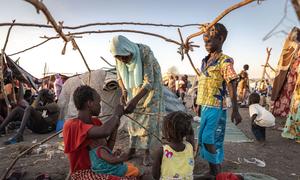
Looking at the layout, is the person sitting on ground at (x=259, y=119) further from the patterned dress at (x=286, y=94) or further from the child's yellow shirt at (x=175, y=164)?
the child's yellow shirt at (x=175, y=164)

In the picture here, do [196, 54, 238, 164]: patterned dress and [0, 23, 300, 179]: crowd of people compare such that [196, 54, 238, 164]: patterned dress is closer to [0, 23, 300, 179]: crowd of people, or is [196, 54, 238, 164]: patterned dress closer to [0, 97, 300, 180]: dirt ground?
[0, 23, 300, 179]: crowd of people

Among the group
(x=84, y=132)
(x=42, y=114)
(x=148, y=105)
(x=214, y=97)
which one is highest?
(x=214, y=97)

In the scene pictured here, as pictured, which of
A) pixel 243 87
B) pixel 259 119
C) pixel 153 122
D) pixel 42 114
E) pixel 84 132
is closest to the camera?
pixel 84 132

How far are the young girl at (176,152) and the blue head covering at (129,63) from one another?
1.32 meters

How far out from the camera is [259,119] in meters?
5.15

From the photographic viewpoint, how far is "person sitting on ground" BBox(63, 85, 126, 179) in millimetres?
2168

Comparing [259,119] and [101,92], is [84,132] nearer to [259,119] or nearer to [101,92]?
[259,119]

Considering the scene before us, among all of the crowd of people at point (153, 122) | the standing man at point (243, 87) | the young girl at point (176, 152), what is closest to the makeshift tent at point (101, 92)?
the crowd of people at point (153, 122)

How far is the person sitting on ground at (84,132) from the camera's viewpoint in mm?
2168

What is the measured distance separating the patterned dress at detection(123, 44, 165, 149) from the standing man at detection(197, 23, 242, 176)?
69cm

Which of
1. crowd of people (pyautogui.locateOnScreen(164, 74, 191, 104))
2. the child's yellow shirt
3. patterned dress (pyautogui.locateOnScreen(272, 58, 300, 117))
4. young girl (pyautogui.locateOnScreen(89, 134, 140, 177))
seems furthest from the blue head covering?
crowd of people (pyautogui.locateOnScreen(164, 74, 191, 104))

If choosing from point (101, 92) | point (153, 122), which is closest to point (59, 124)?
point (101, 92)

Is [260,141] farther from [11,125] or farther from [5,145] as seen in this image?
[11,125]

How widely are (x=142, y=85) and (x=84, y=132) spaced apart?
152 cm
